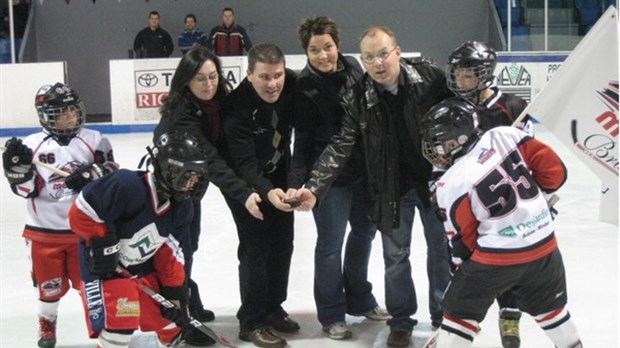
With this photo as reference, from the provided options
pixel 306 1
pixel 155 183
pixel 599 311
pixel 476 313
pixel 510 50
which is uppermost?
pixel 306 1

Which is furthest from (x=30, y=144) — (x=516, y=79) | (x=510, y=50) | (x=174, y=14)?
(x=174, y=14)

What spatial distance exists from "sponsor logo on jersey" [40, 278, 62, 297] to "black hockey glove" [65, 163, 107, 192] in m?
0.39

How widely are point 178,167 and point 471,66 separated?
3.65 feet

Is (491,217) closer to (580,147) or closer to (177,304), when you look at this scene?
(580,147)

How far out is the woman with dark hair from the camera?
3.54 metres

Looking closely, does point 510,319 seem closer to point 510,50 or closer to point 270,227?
point 270,227

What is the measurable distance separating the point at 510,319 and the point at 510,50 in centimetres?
893

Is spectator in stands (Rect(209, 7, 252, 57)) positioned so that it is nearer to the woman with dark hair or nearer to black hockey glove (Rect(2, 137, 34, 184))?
the woman with dark hair

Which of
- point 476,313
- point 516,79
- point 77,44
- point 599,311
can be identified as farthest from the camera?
point 77,44

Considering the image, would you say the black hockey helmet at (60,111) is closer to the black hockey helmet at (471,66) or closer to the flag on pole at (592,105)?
the black hockey helmet at (471,66)

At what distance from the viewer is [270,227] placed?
146 inches

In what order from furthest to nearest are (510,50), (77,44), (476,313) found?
(77,44), (510,50), (476,313)

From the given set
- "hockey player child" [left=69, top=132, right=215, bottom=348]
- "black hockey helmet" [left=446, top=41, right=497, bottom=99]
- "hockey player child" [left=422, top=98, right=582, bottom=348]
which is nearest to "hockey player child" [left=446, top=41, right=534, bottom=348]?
"black hockey helmet" [left=446, top=41, right=497, bottom=99]

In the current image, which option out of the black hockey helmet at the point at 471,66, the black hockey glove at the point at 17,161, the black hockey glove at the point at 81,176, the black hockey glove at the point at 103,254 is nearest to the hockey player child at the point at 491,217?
the black hockey helmet at the point at 471,66
